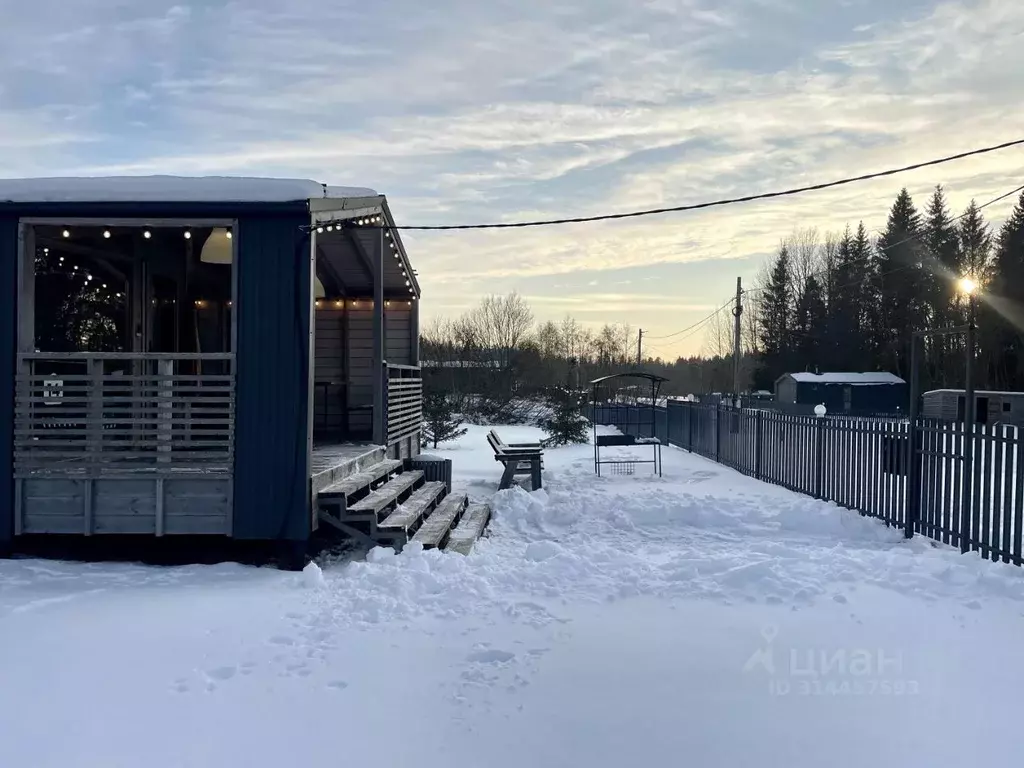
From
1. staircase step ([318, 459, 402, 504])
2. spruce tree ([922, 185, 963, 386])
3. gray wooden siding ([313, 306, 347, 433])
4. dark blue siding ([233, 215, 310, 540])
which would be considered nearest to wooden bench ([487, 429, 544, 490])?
staircase step ([318, 459, 402, 504])

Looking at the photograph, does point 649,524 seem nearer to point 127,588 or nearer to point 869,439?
point 869,439

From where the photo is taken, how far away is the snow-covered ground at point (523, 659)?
3.14 meters

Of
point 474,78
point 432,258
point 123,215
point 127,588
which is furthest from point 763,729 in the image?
point 432,258

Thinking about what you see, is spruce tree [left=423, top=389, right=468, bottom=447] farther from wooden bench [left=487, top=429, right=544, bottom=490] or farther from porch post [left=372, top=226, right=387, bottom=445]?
porch post [left=372, top=226, right=387, bottom=445]

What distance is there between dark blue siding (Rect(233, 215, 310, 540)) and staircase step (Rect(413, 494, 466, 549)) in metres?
1.25

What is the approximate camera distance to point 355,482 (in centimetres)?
717

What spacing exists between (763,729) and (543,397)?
1088 inches

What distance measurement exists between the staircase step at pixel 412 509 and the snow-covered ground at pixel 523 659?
407 mm

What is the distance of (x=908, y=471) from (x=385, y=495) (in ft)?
18.5

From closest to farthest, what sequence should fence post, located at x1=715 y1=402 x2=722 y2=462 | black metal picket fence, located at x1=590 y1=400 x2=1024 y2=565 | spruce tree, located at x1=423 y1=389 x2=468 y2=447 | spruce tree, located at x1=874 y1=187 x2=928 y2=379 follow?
black metal picket fence, located at x1=590 y1=400 x2=1024 y2=565 → fence post, located at x1=715 y1=402 x2=722 y2=462 → spruce tree, located at x1=423 y1=389 x2=468 y2=447 → spruce tree, located at x1=874 y1=187 x2=928 y2=379

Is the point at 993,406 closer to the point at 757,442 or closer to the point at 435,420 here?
the point at 757,442

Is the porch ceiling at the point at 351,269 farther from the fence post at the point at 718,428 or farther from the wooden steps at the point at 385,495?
the fence post at the point at 718,428

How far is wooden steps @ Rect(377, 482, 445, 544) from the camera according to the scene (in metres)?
6.36

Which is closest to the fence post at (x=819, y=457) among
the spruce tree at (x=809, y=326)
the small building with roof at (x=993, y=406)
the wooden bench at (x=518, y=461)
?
the wooden bench at (x=518, y=461)
